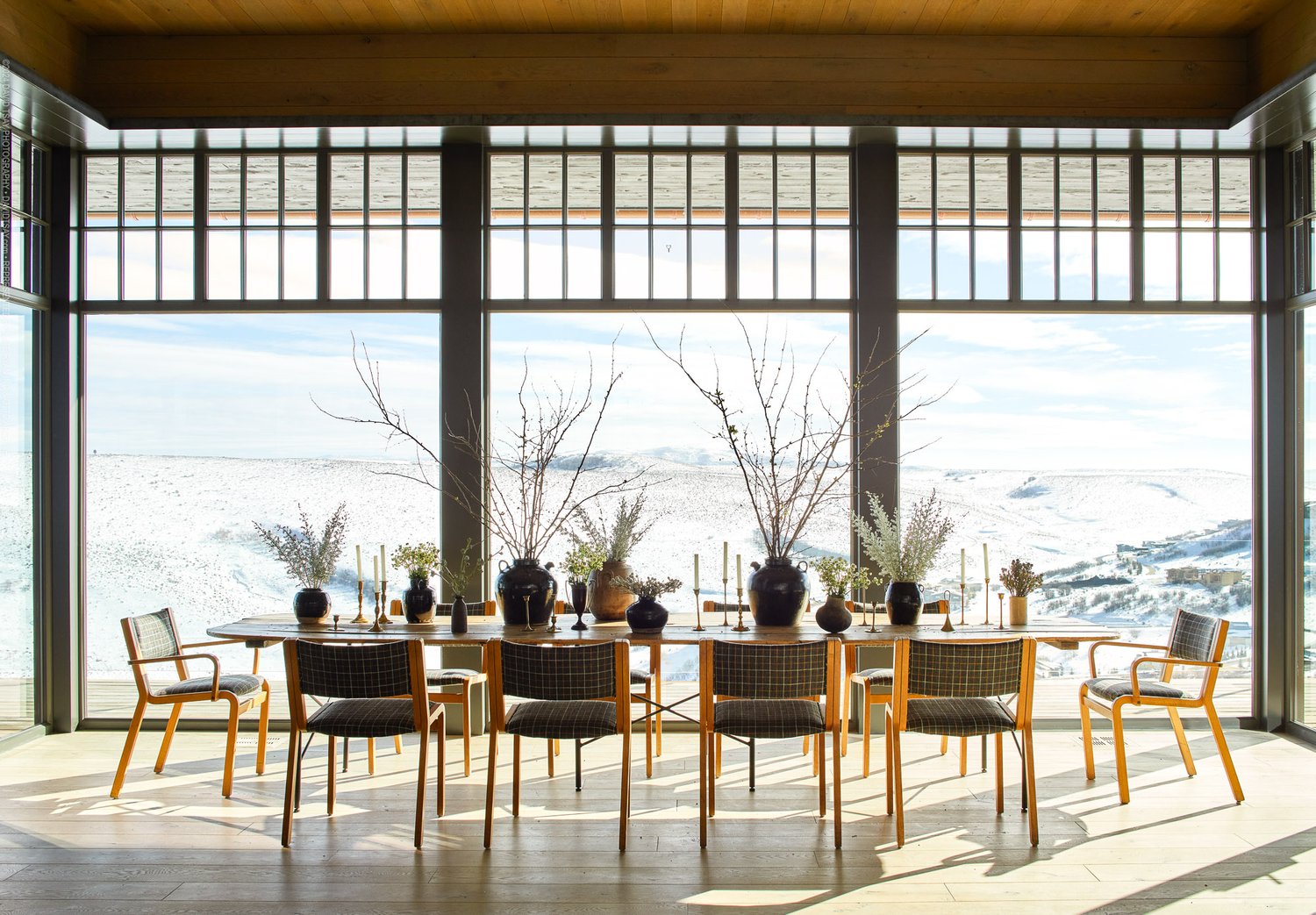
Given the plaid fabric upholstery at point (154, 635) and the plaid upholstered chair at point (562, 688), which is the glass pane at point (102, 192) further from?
the plaid upholstered chair at point (562, 688)

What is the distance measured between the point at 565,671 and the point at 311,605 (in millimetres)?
1708

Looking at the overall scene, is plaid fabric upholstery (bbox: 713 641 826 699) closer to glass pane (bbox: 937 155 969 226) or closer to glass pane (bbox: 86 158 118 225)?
glass pane (bbox: 937 155 969 226)

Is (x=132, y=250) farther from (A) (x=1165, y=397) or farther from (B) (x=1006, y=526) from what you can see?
(A) (x=1165, y=397)

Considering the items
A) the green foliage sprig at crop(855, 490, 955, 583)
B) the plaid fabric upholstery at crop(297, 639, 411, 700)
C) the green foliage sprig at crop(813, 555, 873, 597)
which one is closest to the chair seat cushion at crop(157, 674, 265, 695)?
the plaid fabric upholstery at crop(297, 639, 411, 700)

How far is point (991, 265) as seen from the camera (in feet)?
18.0

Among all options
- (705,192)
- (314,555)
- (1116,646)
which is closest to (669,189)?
(705,192)

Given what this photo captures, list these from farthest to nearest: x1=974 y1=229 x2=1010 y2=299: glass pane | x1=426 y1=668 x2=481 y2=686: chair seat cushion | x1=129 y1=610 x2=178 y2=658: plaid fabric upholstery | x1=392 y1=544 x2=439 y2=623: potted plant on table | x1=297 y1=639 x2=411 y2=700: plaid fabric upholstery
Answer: x1=974 y1=229 x2=1010 y2=299: glass pane → x1=426 y1=668 x2=481 y2=686: chair seat cushion → x1=392 y1=544 x2=439 y2=623: potted plant on table → x1=129 y1=610 x2=178 y2=658: plaid fabric upholstery → x1=297 y1=639 x2=411 y2=700: plaid fabric upholstery

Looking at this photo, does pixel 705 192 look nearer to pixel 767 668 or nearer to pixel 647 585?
pixel 647 585

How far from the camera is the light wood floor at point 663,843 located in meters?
3.21

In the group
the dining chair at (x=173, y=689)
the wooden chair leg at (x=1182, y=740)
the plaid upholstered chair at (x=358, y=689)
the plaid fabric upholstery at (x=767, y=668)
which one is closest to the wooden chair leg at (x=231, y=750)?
the dining chair at (x=173, y=689)

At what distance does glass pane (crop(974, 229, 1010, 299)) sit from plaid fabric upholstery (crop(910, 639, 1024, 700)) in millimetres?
2536

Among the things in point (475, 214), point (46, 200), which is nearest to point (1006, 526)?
point (475, 214)

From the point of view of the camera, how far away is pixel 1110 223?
5508 mm

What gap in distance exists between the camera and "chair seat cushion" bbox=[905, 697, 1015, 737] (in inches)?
146
